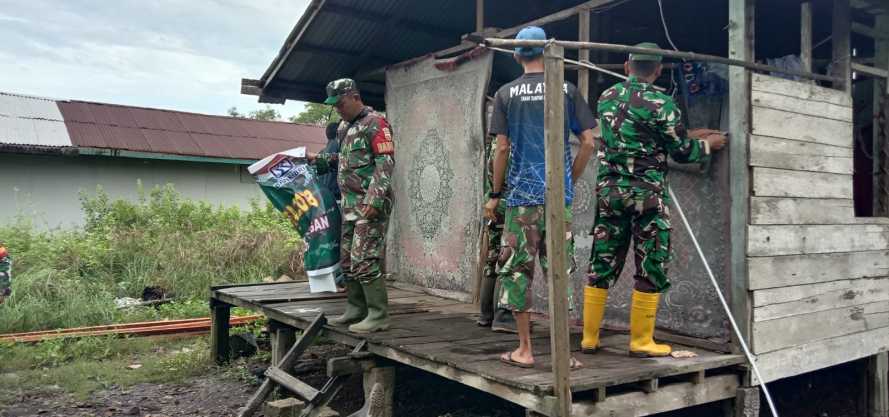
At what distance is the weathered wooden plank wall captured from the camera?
4.03m

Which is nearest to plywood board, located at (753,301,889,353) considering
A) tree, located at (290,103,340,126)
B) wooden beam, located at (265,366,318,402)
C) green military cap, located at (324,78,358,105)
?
wooden beam, located at (265,366,318,402)

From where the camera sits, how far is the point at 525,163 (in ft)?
12.1

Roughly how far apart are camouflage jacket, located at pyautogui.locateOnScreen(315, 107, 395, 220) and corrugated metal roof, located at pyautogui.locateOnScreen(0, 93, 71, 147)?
12.0 meters

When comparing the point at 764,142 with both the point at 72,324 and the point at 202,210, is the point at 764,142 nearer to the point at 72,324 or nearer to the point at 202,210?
the point at 72,324

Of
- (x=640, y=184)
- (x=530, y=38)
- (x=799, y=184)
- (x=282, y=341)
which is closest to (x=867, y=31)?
(x=799, y=184)

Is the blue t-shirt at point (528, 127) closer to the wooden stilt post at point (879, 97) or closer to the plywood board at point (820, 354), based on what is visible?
the plywood board at point (820, 354)

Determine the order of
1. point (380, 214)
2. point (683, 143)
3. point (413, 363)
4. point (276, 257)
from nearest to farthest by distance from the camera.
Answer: point (683, 143) → point (413, 363) → point (380, 214) → point (276, 257)

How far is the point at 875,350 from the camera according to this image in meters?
5.02

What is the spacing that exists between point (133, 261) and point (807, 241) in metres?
9.22

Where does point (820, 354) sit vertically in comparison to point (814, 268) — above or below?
below

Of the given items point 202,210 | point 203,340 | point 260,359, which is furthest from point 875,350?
point 202,210

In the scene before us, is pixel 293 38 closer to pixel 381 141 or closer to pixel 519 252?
pixel 381 141

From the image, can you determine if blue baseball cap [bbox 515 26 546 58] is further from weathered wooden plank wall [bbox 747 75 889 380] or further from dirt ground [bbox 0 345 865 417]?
dirt ground [bbox 0 345 865 417]

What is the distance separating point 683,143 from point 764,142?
611 millimetres
